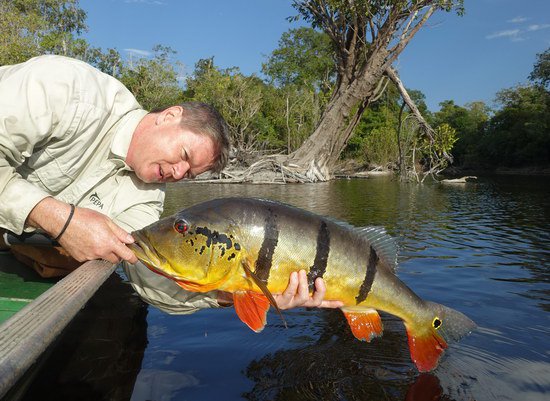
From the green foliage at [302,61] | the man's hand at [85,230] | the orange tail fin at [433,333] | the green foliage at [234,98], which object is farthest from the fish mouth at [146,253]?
the green foliage at [302,61]

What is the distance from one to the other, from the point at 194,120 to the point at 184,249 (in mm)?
1458

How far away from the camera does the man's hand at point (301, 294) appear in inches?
115

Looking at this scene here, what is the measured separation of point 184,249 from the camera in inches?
106

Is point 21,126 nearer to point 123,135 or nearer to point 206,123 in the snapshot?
point 123,135

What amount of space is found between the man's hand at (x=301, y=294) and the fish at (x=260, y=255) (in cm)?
4

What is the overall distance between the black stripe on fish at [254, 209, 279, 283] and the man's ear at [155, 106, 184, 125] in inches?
59.0

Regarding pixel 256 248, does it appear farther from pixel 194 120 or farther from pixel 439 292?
pixel 439 292

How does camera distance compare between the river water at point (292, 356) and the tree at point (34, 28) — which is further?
the tree at point (34, 28)

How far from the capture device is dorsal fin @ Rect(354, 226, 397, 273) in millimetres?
3246

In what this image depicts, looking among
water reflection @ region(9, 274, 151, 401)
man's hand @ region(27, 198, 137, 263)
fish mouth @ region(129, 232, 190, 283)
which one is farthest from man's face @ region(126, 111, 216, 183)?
water reflection @ region(9, 274, 151, 401)

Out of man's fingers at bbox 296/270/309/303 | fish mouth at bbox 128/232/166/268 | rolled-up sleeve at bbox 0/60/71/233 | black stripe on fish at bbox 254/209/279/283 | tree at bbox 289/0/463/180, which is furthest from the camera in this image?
tree at bbox 289/0/463/180

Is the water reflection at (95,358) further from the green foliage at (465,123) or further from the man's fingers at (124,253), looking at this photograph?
the green foliage at (465,123)

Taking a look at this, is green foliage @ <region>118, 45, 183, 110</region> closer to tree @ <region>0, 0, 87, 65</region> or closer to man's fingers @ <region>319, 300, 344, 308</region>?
tree @ <region>0, 0, 87, 65</region>

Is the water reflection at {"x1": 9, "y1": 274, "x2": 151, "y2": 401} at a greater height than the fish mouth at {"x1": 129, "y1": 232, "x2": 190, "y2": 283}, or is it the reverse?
the fish mouth at {"x1": 129, "y1": 232, "x2": 190, "y2": 283}
